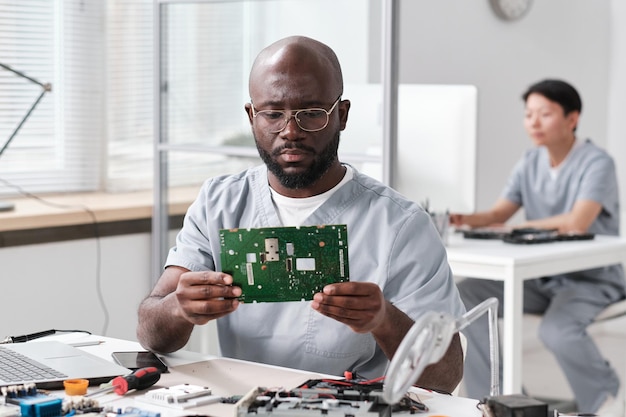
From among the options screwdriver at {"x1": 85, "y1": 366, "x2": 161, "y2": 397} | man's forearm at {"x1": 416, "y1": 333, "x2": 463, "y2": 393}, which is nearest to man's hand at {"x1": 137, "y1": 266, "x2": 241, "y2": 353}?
screwdriver at {"x1": 85, "y1": 366, "x2": 161, "y2": 397}

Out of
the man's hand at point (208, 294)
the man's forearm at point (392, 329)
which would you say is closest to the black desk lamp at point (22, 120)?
the man's hand at point (208, 294)

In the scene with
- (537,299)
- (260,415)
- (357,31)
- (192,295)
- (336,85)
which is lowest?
(537,299)

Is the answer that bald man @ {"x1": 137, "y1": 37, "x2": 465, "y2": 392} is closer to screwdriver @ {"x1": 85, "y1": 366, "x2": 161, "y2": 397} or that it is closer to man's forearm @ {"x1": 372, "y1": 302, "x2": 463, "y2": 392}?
man's forearm @ {"x1": 372, "y1": 302, "x2": 463, "y2": 392}

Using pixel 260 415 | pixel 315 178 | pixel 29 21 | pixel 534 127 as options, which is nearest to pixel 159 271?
pixel 29 21

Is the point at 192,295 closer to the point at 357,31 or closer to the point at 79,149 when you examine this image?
the point at 357,31

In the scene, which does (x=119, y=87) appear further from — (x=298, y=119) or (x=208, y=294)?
(x=208, y=294)

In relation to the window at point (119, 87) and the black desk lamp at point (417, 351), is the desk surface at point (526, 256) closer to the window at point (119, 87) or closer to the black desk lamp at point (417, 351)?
the window at point (119, 87)

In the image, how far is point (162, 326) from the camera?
6.20 feet

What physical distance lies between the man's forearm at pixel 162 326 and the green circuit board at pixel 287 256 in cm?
24

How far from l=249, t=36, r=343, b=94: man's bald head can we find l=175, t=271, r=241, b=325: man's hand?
1.43 ft

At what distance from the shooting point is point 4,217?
338cm

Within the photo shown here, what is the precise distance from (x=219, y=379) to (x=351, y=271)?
35 centimetres

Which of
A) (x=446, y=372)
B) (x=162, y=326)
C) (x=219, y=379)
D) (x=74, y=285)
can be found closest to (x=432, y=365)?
(x=446, y=372)

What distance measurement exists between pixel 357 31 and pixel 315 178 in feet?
4.12
